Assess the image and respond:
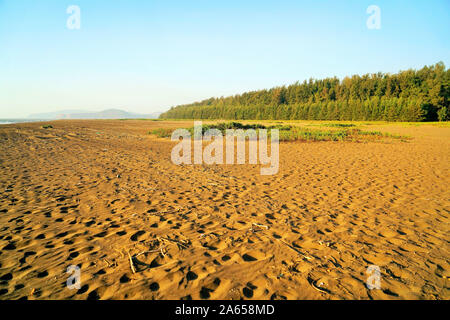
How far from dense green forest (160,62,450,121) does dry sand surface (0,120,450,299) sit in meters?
44.7

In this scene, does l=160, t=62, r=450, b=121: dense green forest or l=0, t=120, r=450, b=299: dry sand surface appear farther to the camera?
l=160, t=62, r=450, b=121: dense green forest

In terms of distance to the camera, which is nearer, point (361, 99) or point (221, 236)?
point (221, 236)

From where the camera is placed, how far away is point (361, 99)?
178 feet

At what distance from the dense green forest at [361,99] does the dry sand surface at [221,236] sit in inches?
1761

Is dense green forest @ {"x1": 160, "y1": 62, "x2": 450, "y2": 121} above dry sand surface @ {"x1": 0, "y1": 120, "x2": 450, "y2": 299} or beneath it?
above

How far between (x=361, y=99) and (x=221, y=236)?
63.0 metres

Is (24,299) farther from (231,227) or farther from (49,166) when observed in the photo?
(49,166)

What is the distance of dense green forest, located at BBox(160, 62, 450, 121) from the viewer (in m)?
39.8

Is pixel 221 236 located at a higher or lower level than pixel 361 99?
lower

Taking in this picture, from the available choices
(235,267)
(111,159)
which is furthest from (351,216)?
(111,159)

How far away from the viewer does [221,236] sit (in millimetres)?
3469

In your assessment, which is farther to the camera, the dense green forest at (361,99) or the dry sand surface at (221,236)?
the dense green forest at (361,99)

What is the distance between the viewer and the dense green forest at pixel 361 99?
3981cm
